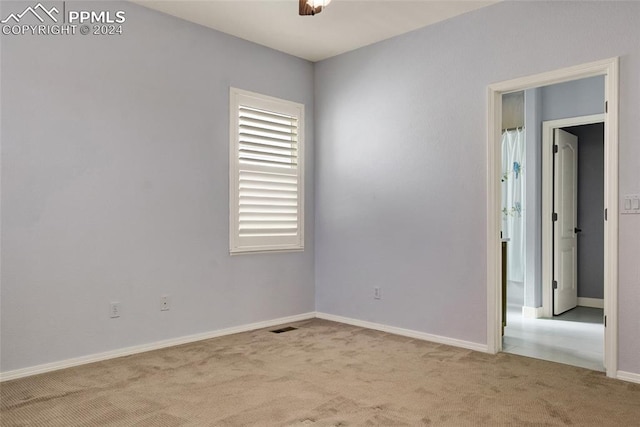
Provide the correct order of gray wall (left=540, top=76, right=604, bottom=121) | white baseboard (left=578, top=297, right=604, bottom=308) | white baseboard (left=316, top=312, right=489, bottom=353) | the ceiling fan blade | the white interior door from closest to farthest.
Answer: the ceiling fan blade < white baseboard (left=316, top=312, right=489, bottom=353) < gray wall (left=540, top=76, right=604, bottom=121) < the white interior door < white baseboard (left=578, top=297, right=604, bottom=308)

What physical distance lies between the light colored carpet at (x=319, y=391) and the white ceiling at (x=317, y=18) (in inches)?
113

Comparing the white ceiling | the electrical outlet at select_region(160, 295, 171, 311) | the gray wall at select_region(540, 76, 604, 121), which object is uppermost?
the white ceiling

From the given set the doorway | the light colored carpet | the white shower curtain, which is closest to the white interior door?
the doorway

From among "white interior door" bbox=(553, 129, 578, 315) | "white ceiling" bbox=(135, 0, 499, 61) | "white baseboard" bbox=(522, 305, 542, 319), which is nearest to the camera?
"white ceiling" bbox=(135, 0, 499, 61)

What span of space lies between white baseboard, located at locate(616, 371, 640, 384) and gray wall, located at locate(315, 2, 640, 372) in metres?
0.04

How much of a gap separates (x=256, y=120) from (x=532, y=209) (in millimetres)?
3308

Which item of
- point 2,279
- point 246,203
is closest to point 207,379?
point 2,279

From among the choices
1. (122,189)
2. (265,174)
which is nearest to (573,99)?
(265,174)

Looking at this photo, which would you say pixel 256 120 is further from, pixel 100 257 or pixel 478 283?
pixel 478 283

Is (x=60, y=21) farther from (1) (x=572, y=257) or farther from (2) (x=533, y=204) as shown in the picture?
(1) (x=572, y=257)

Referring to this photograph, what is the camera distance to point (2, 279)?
3.26 m

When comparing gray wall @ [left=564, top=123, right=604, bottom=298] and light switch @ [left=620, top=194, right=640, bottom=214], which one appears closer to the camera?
light switch @ [left=620, top=194, right=640, bottom=214]

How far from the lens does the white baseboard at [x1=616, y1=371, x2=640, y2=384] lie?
3.21 meters

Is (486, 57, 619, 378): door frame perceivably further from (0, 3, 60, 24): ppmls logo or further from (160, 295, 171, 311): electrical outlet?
(0, 3, 60, 24): ppmls logo
